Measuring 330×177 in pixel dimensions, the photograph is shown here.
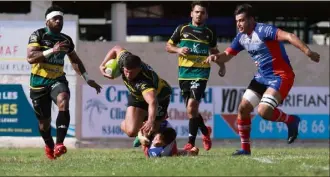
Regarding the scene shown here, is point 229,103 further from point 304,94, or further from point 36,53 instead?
point 36,53

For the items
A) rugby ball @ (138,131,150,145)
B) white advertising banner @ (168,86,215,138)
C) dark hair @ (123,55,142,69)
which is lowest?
white advertising banner @ (168,86,215,138)

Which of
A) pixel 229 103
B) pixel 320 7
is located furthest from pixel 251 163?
pixel 320 7

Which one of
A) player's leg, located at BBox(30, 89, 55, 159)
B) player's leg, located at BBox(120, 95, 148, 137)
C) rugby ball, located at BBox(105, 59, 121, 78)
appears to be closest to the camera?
rugby ball, located at BBox(105, 59, 121, 78)

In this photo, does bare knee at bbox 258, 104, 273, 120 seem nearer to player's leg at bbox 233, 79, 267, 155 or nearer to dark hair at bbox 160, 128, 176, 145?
player's leg at bbox 233, 79, 267, 155

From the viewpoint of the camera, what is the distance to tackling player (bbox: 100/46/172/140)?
11.3 m

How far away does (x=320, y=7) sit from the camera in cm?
2691

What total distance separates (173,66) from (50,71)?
10066mm

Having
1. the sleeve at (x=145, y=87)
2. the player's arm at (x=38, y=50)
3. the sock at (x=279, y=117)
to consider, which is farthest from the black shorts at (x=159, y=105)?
the sock at (x=279, y=117)

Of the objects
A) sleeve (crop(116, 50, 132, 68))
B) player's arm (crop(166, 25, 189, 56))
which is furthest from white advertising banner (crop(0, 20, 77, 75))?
sleeve (crop(116, 50, 132, 68))

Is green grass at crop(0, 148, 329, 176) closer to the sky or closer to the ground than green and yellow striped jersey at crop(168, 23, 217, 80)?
closer to the ground

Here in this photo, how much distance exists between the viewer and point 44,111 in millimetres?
13344

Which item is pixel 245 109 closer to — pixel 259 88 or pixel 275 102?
pixel 259 88

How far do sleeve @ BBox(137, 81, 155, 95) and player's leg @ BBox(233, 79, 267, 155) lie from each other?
1443 mm

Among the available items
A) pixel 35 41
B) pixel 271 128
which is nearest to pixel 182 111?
pixel 271 128
